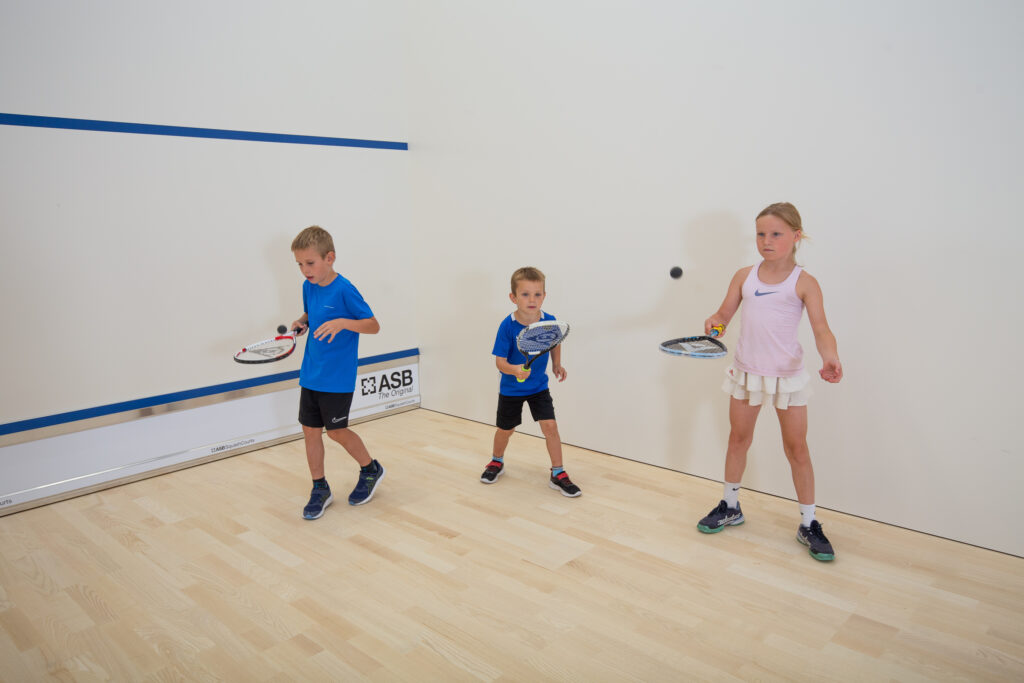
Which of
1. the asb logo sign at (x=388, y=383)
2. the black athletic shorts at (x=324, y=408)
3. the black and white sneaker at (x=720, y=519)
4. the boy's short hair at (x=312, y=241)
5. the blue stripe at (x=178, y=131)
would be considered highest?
the blue stripe at (x=178, y=131)

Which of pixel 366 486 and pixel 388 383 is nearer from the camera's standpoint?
pixel 366 486

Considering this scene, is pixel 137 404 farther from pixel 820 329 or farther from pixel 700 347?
pixel 820 329

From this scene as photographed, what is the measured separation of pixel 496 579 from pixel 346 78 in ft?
7.89

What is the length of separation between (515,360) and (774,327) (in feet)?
2.95

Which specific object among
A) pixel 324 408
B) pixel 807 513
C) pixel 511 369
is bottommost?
pixel 807 513

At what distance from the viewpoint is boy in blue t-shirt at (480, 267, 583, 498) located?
235 cm

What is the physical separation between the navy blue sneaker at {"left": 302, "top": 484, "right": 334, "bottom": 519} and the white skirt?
1389 mm

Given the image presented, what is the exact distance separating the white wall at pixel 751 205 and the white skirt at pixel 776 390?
12.9 inches

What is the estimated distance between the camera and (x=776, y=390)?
6.59ft

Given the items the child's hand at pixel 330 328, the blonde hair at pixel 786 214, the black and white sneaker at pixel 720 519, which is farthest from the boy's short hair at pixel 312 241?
the black and white sneaker at pixel 720 519

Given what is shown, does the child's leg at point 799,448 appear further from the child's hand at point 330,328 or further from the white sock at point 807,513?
the child's hand at point 330,328

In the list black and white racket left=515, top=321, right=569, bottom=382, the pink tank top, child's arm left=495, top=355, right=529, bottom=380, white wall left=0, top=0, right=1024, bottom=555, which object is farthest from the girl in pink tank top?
child's arm left=495, top=355, right=529, bottom=380

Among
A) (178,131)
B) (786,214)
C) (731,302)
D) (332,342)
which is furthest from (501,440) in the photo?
(178,131)

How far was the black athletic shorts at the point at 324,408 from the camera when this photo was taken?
2289 millimetres
